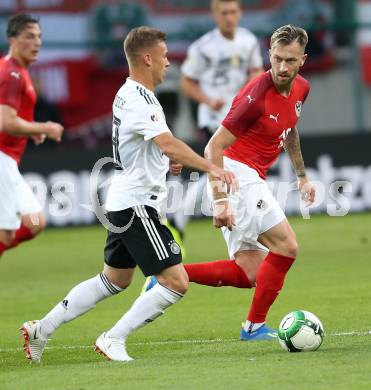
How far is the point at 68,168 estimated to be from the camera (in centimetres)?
1692

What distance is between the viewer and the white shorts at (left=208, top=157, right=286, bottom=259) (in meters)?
7.88

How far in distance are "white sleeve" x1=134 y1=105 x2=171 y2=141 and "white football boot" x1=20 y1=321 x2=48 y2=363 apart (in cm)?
142

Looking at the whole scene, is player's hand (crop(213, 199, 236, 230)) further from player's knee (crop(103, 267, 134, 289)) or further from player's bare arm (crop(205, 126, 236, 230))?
player's knee (crop(103, 267, 134, 289))

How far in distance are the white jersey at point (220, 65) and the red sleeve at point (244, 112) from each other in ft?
16.6

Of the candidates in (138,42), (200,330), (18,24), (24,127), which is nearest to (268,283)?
(200,330)

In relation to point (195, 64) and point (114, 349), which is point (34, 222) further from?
point (195, 64)

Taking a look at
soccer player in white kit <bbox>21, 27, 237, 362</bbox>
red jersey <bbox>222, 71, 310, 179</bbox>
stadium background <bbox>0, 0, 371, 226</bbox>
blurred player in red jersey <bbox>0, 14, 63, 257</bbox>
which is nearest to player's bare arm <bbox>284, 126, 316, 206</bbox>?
red jersey <bbox>222, 71, 310, 179</bbox>

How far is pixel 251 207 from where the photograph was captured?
7.92 meters

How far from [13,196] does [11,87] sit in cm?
112

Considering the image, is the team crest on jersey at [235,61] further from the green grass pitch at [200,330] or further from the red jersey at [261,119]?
the red jersey at [261,119]

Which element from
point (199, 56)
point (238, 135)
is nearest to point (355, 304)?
point (238, 135)

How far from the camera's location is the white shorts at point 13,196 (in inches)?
371

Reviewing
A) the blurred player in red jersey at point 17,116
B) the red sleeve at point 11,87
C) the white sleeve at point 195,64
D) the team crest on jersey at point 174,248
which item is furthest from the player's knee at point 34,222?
the white sleeve at point 195,64

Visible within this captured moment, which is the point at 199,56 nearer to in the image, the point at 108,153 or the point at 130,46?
the point at 108,153
